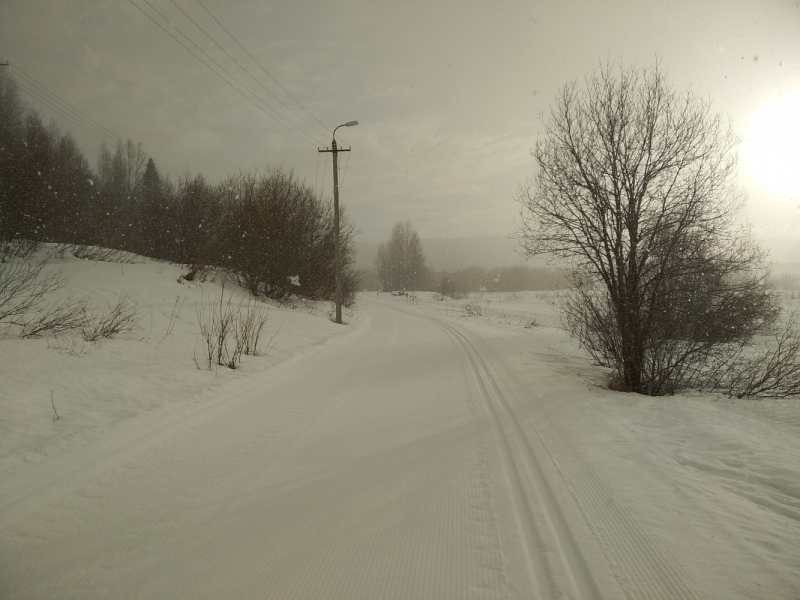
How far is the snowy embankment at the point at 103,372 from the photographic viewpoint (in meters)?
3.93

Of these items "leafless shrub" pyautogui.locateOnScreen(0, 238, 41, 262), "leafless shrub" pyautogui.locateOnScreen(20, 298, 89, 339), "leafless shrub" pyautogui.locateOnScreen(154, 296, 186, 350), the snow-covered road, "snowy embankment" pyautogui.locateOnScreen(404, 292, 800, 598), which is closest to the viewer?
the snow-covered road

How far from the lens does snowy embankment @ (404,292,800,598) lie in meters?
2.34

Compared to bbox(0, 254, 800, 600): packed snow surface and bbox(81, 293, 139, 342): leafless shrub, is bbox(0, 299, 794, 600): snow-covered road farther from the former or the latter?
bbox(81, 293, 139, 342): leafless shrub

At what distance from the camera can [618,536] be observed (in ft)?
8.53

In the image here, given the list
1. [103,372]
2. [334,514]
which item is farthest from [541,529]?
[103,372]

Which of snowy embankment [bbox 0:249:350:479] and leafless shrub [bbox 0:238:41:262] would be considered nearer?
snowy embankment [bbox 0:249:350:479]

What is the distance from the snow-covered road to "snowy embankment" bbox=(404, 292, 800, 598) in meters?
0.04

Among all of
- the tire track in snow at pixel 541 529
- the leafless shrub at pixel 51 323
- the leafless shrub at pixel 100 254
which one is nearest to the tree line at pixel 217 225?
the leafless shrub at pixel 100 254

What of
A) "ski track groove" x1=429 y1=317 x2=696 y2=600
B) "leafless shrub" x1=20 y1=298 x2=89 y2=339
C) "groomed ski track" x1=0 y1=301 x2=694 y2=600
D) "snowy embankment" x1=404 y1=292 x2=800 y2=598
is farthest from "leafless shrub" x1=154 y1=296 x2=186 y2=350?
"snowy embankment" x1=404 y1=292 x2=800 y2=598

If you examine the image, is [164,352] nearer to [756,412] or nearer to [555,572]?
[555,572]

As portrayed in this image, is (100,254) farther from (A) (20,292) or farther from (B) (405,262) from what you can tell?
(B) (405,262)

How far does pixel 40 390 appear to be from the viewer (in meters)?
4.59

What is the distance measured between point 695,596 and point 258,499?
9.87 ft

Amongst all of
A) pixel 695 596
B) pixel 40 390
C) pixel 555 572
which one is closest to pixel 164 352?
pixel 40 390
